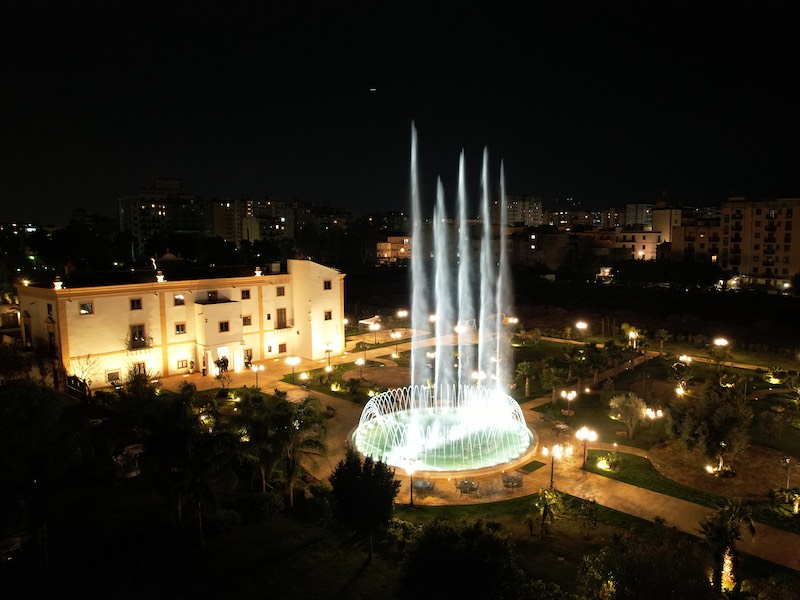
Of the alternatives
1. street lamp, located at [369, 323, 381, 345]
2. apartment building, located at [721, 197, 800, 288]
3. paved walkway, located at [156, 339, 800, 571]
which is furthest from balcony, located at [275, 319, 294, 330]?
apartment building, located at [721, 197, 800, 288]

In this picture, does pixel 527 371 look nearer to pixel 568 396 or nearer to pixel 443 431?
pixel 568 396

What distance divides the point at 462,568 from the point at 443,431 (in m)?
11.6

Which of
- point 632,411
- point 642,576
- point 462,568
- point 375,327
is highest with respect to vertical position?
point 642,576

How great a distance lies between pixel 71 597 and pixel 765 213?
70.8 m

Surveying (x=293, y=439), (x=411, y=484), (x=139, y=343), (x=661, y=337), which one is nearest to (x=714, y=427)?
(x=411, y=484)

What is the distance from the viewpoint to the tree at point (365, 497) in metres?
11.9

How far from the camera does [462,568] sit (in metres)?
8.92

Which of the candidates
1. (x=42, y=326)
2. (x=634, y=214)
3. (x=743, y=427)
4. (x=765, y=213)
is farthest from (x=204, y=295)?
(x=634, y=214)

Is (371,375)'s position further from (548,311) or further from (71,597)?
(548,311)

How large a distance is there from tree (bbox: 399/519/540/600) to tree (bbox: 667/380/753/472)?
9745mm

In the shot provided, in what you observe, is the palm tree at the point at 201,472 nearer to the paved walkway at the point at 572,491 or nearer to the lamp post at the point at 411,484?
the paved walkway at the point at 572,491

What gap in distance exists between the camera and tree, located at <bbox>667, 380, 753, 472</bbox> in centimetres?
1647

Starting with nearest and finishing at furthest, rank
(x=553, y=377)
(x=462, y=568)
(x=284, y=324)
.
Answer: (x=462, y=568) → (x=553, y=377) → (x=284, y=324)

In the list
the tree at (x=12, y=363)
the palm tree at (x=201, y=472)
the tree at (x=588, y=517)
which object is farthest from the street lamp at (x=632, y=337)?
the tree at (x=12, y=363)
